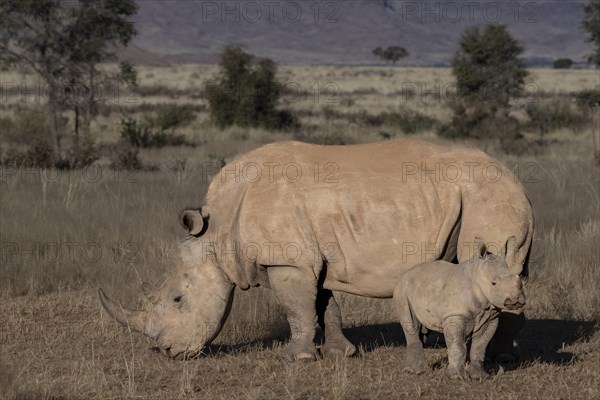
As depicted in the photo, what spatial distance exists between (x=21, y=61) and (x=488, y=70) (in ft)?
54.5

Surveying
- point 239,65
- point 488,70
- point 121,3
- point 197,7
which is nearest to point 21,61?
point 121,3

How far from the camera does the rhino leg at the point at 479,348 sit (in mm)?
7070

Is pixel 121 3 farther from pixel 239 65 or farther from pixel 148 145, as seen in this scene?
pixel 239 65

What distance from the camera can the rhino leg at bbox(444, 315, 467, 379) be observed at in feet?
22.6

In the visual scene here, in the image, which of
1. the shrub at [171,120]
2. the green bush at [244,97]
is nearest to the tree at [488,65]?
the green bush at [244,97]

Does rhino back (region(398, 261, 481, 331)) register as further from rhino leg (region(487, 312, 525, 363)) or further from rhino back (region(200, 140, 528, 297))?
rhino leg (region(487, 312, 525, 363))

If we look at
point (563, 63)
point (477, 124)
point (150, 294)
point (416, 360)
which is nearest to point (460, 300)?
point (416, 360)

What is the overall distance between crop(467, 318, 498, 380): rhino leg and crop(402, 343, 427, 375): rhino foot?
35 cm

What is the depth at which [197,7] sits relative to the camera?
641ft

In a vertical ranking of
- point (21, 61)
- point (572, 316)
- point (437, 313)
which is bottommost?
point (572, 316)

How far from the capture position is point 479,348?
7094 mm

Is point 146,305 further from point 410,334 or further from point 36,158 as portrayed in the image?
point 36,158

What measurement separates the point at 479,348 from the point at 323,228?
132 cm

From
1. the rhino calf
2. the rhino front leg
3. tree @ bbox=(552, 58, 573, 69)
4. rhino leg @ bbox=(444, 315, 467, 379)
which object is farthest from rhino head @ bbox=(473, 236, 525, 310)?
tree @ bbox=(552, 58, 573, 69)
